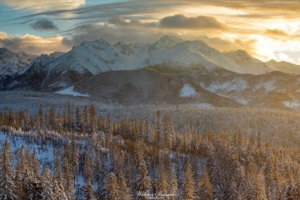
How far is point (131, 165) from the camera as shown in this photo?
4441 inches

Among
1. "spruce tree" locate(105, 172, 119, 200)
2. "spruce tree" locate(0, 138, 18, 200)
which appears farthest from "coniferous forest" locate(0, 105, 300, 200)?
"spruce tree" locate(0, 138, 18, 200)

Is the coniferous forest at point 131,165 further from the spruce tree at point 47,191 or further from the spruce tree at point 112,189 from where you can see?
the spruce tree at point 47,191

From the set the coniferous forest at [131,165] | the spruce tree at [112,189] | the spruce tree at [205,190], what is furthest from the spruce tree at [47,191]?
the spruce tree at [205,190]

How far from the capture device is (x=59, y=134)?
5531 inches

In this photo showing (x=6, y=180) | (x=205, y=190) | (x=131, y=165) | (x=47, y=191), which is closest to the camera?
(x=47, y=191)

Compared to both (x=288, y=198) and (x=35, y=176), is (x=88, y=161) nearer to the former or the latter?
(x=35, y=176)

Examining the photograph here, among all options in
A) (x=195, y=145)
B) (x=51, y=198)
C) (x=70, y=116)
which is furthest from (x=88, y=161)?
(x=70, y=116)

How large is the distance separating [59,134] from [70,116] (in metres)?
37.4

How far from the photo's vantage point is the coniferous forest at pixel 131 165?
82.8 m

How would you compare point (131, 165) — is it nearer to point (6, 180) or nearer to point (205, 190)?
point (205, 190)

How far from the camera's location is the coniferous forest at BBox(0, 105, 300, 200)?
82.8 meters

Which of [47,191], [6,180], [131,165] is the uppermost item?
[6,180]

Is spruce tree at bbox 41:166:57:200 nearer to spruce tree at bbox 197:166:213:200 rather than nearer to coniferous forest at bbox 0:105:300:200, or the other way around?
coniferous forest at bbox 0:105:300:200

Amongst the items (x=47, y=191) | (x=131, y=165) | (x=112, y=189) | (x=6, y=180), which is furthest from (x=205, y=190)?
(x=6, y=180)
